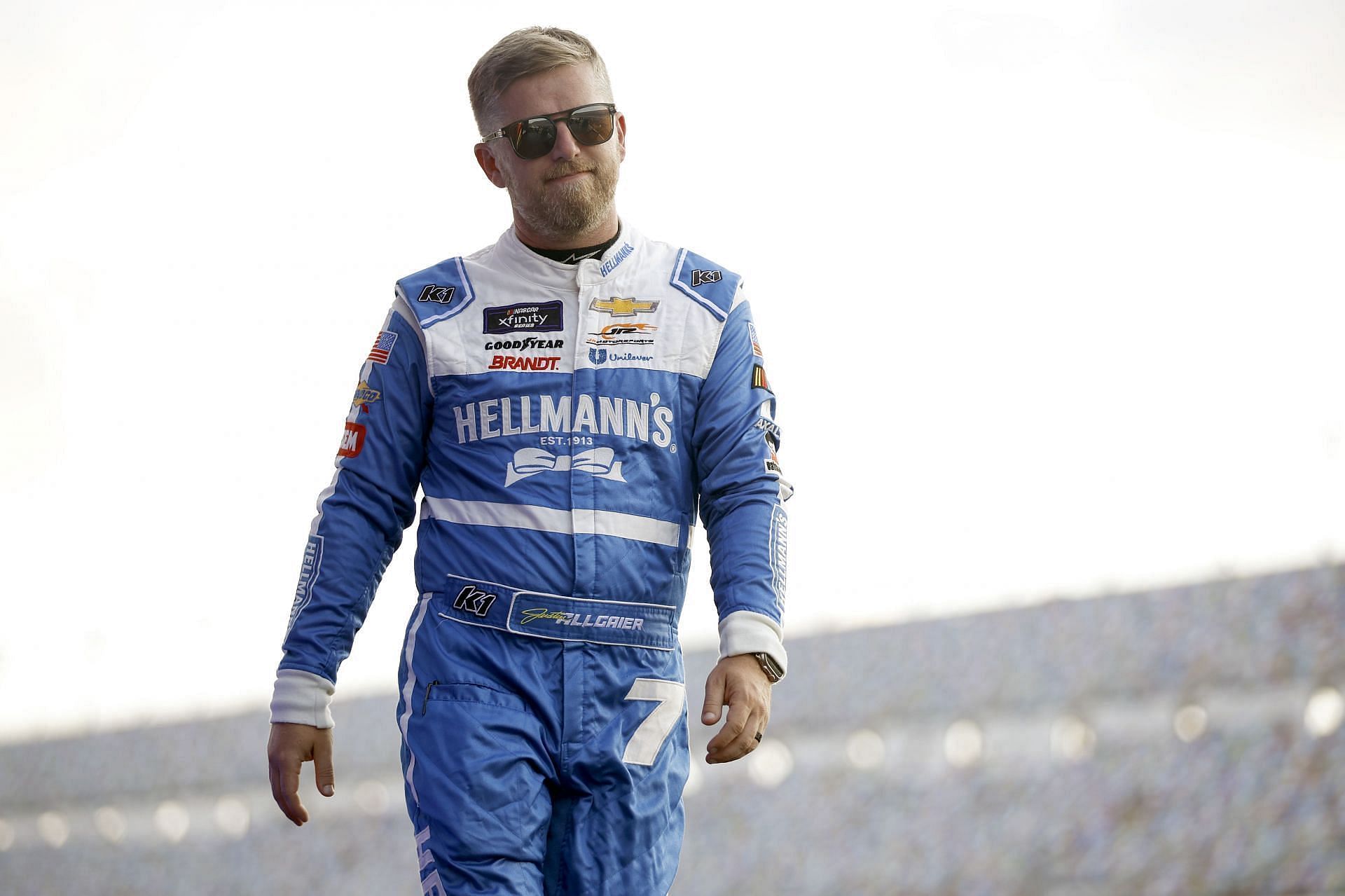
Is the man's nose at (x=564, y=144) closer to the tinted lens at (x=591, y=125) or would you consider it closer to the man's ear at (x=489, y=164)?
the tinted lens at (x=591, y=125)

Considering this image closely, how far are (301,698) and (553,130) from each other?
99 cm

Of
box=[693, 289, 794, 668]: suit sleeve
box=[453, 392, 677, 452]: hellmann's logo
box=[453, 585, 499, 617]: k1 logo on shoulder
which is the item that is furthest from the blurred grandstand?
box=[453, 585, 499, 617]: k1 logo on shoulder

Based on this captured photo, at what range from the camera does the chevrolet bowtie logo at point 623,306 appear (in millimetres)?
2150

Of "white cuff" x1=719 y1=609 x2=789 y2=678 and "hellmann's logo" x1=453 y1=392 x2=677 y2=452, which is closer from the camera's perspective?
"white cuff" x1=719 y1=609 x2=789 y2=678

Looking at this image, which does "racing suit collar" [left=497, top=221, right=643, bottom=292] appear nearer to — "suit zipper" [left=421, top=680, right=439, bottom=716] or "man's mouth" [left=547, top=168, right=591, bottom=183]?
"man's mouth" [left=547, top=168, right=591, bottom=183]

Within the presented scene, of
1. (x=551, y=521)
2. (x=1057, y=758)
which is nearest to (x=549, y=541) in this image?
(x=551, y=521)

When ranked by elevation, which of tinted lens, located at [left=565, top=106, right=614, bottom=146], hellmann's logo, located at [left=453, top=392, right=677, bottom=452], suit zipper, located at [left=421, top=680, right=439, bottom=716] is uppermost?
tinted lens, located at [left=565, top=106, right=614, bottom=146]

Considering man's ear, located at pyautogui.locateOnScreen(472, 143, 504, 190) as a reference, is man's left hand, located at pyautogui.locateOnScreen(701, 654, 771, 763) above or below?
below

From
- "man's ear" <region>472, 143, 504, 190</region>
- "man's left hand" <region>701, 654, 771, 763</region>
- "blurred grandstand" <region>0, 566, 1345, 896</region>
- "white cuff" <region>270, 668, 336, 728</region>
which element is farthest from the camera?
"blurred grandstand" <region>0, 566, 1345, 896</region>

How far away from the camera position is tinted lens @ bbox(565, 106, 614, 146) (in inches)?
83.3

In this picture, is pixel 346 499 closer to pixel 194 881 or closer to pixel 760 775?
pixel 760 775

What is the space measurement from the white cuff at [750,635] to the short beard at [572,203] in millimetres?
721

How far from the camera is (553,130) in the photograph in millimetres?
2109

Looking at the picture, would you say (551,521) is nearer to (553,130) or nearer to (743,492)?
(743,492)
